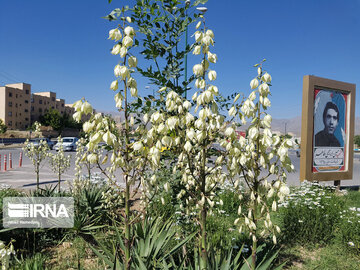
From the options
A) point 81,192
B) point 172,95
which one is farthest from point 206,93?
point 81,192

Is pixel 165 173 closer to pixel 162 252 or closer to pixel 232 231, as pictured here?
pixel 162 252

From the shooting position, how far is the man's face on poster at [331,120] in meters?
7.75

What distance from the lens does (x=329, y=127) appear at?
7809 millimetres

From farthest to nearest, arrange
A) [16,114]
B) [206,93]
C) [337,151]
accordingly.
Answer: [16,114] → [337,151] → [206,93]

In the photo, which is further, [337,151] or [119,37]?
[337,151]

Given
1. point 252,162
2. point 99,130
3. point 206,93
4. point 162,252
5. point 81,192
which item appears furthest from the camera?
point 81,192

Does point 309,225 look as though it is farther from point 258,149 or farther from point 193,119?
point 193,119

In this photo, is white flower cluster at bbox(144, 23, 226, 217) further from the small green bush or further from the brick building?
the brick building

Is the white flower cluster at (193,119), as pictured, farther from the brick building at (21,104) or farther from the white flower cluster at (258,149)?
the brick building at (21,104)

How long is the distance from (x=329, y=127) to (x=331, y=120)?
25 centimetres

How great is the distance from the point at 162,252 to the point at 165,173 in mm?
821

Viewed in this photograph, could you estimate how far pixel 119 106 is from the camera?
5.52 feet

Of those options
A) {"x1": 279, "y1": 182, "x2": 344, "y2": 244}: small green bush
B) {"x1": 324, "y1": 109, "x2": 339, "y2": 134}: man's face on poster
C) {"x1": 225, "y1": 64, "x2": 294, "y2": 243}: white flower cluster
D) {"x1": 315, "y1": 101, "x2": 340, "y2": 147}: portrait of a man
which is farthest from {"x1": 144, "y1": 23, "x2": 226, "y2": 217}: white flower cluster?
{"x1": 324, "y1": 109, "x2": 339, "y2": 134}: man's face on poster

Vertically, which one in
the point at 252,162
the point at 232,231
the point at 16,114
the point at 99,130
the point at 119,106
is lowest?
the point at 232,231
